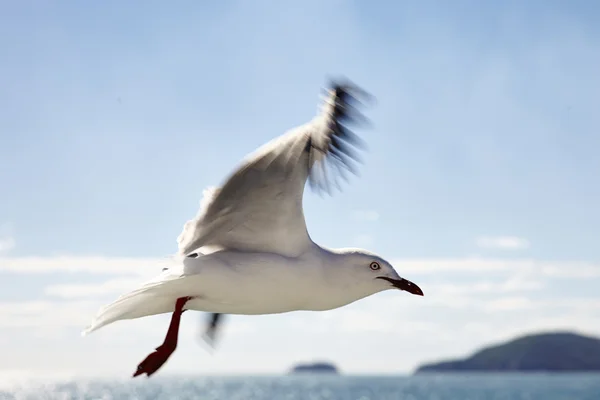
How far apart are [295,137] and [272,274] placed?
1.19 metres

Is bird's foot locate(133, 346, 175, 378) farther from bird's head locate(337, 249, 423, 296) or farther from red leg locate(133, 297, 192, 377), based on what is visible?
bird's head locate(337, 249, 423, 296)

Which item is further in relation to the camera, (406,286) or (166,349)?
(406,286)

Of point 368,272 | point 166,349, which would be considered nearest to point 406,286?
point 368,272

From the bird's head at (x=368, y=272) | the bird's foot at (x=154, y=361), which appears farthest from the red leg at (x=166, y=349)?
the bird's head at (x=368, y=272)

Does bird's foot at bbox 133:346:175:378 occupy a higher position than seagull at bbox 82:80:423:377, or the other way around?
seagull at bbox 82:80:423:377

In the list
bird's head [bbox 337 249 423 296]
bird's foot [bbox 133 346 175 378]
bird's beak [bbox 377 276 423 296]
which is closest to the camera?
bird's foot [bbox 133 346 175 378]

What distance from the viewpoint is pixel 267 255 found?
26.8ft

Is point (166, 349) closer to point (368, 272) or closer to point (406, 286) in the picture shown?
point (368, 272)

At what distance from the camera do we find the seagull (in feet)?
25.5

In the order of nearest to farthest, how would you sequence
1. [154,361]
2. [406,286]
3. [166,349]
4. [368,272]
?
[154,361] < [166,349] < [368,272] < [406,286]

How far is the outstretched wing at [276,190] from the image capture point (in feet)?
25.3

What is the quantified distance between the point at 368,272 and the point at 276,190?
1138 millimetres

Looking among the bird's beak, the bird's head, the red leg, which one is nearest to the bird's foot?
the red leg

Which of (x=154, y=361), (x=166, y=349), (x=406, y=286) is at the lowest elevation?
(x=154, y=361)
